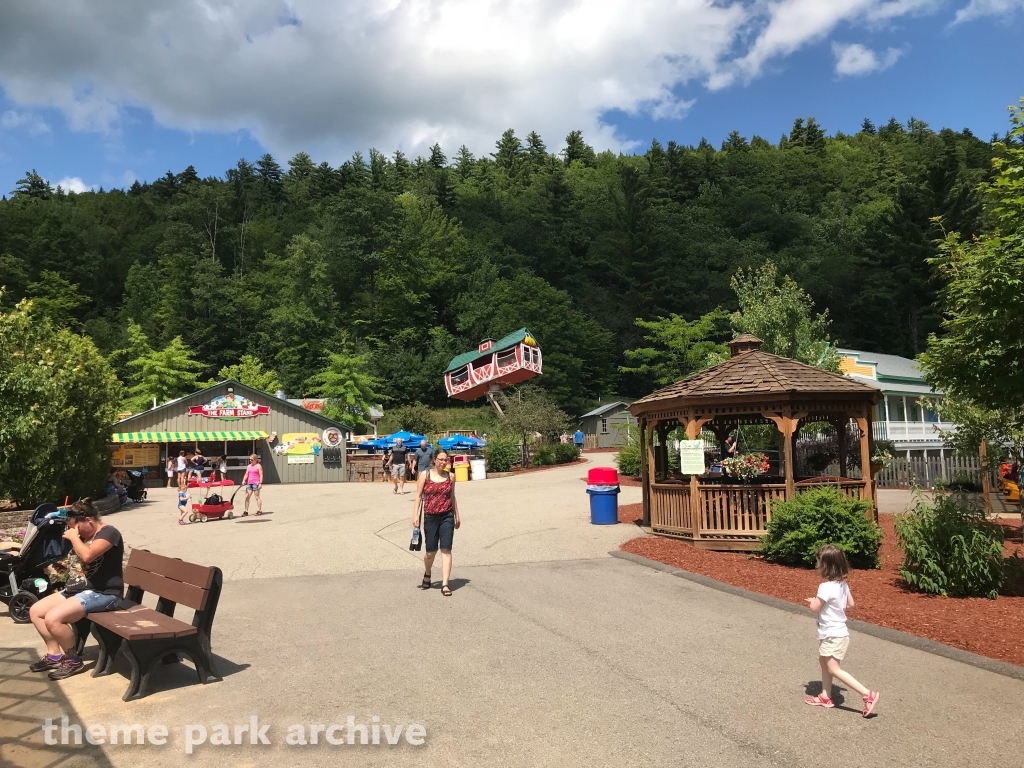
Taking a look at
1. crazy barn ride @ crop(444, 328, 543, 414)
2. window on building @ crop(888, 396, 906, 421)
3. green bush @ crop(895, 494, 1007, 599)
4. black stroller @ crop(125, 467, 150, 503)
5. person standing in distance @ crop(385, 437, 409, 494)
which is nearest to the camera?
green bush @ crop(895, 494, 1007, 599)

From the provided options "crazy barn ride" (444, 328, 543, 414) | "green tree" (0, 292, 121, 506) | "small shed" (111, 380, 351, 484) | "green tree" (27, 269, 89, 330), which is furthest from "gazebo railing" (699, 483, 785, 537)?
"green tree" (27, 269, 89, 330)

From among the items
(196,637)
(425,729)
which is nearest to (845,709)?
(425,729)

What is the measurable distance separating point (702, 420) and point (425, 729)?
31.9 feet

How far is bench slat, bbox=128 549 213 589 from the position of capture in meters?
6.13

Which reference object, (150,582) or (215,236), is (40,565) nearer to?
(150,582)

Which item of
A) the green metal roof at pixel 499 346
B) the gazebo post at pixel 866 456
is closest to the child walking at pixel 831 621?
the gazebo post at pixel 866 456

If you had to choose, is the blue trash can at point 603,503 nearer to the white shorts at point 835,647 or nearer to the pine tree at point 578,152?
the white shorts at point 835,647

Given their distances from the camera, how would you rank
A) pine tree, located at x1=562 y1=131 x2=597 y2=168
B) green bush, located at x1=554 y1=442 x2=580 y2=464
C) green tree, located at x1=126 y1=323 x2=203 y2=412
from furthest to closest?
pine tree, located at x1=562 y1=131 x2=597 y2=168
green tree, located at x1=126 y1=323 x2=203 y2=412
green bush, located at x1=554 y1=442 x2=580 y2=464

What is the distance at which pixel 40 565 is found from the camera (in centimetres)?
871

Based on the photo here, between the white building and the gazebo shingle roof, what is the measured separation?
27120 millimetres

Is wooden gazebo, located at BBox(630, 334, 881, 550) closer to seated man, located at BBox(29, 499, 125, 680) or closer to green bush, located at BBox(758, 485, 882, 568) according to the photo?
green bush, located at BBox(758, 485, 882, 568)

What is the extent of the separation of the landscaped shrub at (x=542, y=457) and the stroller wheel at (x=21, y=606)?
106ft

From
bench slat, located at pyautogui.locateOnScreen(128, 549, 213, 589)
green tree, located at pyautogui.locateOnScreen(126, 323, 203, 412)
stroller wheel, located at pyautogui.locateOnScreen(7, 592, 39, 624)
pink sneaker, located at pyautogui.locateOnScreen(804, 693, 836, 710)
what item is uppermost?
green tree, located at pyautogui.locateOnScreen(126, 323, 203, 412)

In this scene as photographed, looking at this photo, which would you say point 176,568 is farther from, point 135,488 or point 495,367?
point 495,367
